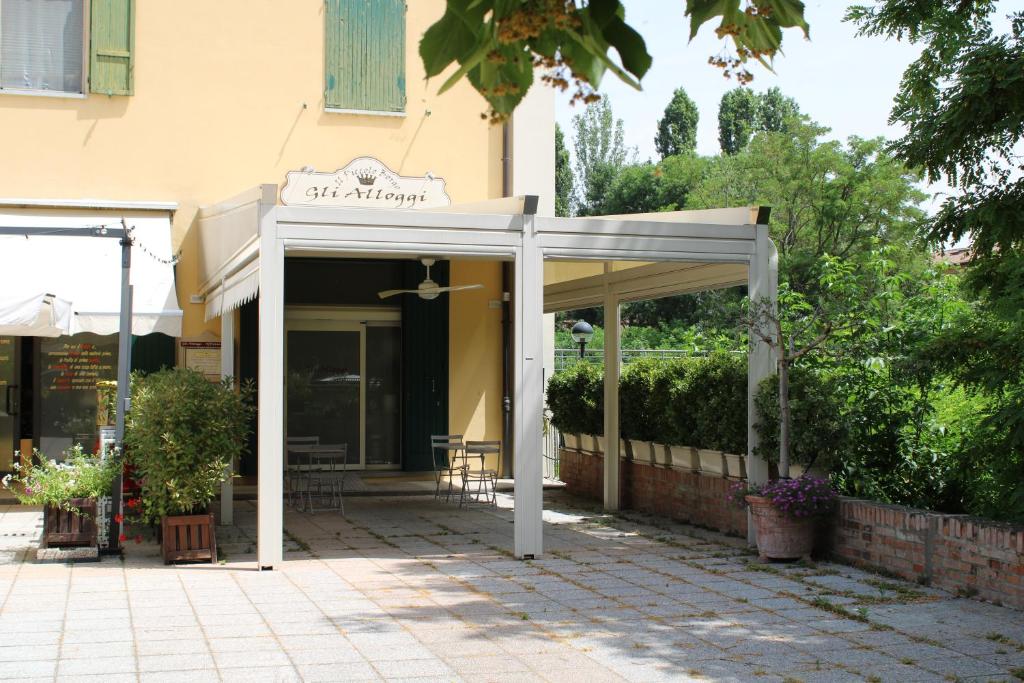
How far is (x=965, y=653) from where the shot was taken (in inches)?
245

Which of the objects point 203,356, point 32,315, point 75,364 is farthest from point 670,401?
point 75,364

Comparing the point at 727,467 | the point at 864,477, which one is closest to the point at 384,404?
the point at 727,467

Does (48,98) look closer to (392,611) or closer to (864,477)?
(392,611)

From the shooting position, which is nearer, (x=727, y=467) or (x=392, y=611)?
(x=392, y=611)

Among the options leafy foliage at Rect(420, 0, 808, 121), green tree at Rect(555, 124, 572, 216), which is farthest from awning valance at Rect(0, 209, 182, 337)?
green tree at Rect(555, 124, 572, 216)

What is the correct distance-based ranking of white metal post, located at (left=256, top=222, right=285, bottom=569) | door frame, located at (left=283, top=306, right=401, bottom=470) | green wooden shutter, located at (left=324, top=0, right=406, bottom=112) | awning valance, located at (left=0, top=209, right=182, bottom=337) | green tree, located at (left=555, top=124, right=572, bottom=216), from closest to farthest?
1. white metal post, located at (left=256, top=222, right=285, bottom=569)
2. awning valance, located at (left=0, top=209, right=182, bottom=337)
3. green wooden shutter, located at (left=324, top=0, right=406, bottom=112)
4. door frame, located at (left=283, top=306, right=401, bottom=470)
5. green tree, located at (left=555, top=124, right=572, bottom=216)

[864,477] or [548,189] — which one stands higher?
[548,189]

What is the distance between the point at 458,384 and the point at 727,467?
16.8 ft

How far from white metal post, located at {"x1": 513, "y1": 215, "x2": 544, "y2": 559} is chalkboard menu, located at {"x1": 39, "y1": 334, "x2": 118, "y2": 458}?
6187mm

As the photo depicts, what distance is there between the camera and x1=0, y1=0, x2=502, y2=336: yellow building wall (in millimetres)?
13477

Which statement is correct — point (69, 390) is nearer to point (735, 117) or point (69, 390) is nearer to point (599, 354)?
point (599, 354)

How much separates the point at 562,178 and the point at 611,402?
41.0 metres

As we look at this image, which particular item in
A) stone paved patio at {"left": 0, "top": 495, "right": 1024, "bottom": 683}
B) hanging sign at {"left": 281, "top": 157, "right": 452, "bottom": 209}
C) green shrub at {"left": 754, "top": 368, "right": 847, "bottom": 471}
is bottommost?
stone paved patio at {"left": 0, "top": 495, "right": 1024, "bottom": 683}

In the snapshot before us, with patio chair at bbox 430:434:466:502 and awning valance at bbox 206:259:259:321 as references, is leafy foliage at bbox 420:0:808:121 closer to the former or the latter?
awning valance at bbox 206:259:259:321
